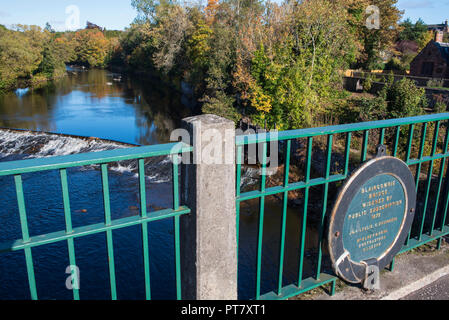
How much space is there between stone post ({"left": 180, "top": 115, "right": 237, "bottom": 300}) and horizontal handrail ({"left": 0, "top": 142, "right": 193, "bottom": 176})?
0.12m

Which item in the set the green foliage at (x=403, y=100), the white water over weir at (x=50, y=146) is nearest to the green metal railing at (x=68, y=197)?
the white water over weir at (x=50, y=146)

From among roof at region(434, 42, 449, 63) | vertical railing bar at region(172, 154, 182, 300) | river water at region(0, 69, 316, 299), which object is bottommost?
river water at region(0, 69, 316, 299)

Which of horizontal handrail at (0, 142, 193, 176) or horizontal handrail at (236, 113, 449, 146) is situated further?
horizontal handrail at (236, 113, 449, 146)

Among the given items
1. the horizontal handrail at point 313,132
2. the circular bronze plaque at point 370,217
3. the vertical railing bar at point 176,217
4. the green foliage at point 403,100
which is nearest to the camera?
the vertical railing bar at point 176,217

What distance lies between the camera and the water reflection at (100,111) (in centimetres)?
2445

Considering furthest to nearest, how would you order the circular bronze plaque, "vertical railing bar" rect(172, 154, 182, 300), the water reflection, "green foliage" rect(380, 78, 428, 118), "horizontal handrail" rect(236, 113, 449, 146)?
the water reflection < "green foliage" rect(380, 78, 428, 118) < the circular bronze plaque < "horizontal handrail" rect(236, 113, 449, 146) < "vertical railing bar" rect(172, 154, 182, 300)

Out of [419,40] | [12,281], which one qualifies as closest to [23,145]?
[12,281]

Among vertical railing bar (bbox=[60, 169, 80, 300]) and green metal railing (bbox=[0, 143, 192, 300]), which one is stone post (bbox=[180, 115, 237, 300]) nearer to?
green metal railing (bbox=[0, 143, 192, 300])

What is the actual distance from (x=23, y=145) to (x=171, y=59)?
20.9 meters

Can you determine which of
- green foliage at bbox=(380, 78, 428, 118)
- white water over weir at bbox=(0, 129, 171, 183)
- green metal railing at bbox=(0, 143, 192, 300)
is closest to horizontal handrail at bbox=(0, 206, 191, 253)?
green metal railing at bbox=(0, 143, 192, 300)

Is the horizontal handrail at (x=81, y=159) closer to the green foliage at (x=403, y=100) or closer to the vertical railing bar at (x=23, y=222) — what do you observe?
the vertical railing bar at (x=23, y=222)

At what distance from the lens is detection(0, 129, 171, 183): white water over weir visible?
17.8m

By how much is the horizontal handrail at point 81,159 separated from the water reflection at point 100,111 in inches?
826

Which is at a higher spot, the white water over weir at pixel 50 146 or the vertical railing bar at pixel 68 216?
the vertical railing bar at pixel 68 216
